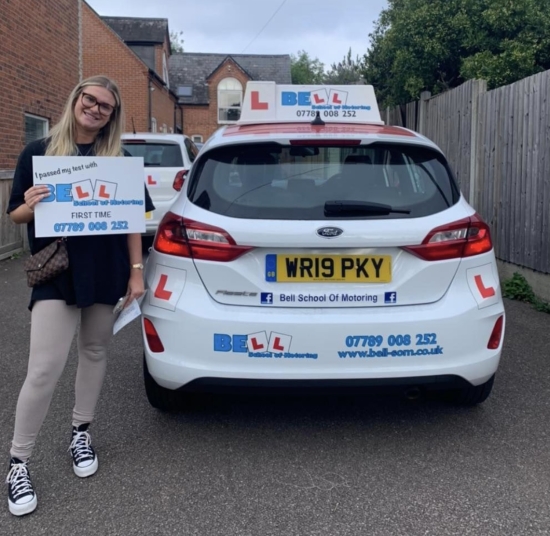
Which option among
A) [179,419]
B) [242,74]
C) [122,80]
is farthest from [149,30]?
[179,419]

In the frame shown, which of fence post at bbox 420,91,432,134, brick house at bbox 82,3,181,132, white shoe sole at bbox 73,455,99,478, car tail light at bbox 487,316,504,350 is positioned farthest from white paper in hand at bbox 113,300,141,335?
brick house at bbox 82,3,181,132

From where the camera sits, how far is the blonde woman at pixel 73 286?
2.90 meters

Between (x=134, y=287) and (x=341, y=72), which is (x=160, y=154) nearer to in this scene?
(x=134, y=287)

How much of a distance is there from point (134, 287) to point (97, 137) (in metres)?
0.74

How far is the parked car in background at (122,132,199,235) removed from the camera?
9742mm

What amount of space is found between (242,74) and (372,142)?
39510mm

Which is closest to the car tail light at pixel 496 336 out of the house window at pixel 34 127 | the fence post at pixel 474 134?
the fence post at pixel 474 134

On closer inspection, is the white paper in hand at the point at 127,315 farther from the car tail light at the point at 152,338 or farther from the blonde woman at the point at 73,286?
the car tail light at the point at 152,338

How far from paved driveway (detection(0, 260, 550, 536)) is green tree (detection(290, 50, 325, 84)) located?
2786 inches

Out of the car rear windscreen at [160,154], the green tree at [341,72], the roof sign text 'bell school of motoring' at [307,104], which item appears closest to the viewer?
the roof sign text 'bell school of motoring' at [307,104]

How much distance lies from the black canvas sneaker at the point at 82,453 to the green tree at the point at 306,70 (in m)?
71.5

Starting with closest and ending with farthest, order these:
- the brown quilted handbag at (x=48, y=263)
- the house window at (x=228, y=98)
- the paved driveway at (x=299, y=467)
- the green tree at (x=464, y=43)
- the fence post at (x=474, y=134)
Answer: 1. the paved driveway at (x=299, y=467)
2. the brown quilted handbag at (x=48, y=263)
3. the fence post at (x=474, y=134)
4. the green tree at (x=464, y=43)
5. the house window at (x=228, y=98)

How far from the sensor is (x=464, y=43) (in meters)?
13.1

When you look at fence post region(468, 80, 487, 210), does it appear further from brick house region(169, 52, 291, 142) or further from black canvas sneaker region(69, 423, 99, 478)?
brick house region(169, 52, 291, 142)
